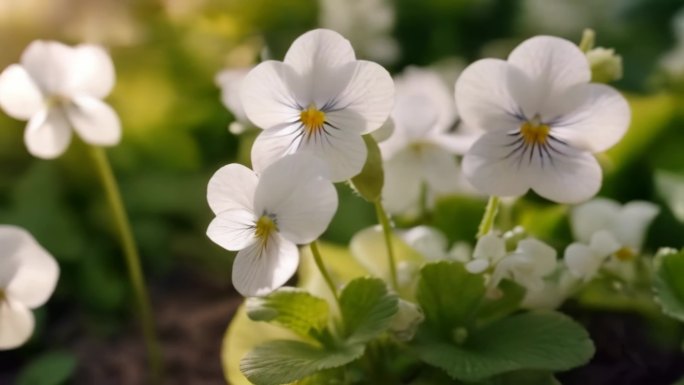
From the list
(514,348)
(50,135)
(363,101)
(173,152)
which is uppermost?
(173,152)

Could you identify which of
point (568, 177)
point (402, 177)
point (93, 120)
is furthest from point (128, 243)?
point (568, 177)

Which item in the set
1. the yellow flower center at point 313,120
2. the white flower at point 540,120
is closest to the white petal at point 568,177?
the white flower at point 540,120

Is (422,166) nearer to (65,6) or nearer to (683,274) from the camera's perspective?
(683,274)

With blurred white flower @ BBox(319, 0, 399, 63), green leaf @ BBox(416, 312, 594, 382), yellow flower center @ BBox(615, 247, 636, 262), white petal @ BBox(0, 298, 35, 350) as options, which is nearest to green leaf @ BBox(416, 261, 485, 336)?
green leaf @ BBox(416, 312, 594, 382)

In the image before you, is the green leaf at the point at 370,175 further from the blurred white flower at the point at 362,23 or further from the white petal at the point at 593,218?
the blurred white flower at the point at 362,23

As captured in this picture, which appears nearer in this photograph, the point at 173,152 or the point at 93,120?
the point at 93,120

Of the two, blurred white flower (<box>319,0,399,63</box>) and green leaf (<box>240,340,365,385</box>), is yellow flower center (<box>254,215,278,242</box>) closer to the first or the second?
green leaf (<box>240,340,365,385</box>)

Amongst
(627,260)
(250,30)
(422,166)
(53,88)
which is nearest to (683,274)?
(627,260)

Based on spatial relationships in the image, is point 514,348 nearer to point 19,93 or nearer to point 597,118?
point 597,118
